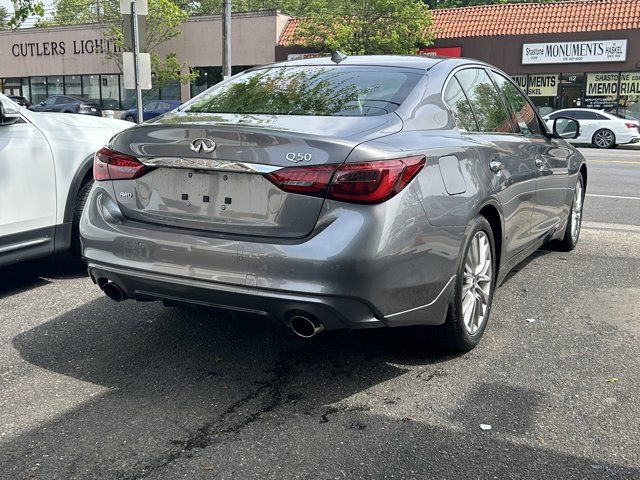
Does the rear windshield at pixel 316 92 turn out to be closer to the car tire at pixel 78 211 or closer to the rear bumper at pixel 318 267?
the rear bumper at pixel 318 267

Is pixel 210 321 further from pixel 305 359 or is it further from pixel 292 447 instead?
pixel 292 447

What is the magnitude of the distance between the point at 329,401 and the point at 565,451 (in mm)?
1079

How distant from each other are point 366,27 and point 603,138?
13.2m

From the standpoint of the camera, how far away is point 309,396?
11.0ft

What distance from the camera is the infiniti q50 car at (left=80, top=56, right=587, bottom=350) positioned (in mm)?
3051

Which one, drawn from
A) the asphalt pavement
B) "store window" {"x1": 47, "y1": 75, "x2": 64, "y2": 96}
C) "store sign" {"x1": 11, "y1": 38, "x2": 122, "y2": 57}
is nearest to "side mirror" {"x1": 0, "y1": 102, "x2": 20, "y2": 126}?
the asphalt pavement

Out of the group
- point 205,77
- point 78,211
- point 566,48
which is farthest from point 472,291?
point 205,77

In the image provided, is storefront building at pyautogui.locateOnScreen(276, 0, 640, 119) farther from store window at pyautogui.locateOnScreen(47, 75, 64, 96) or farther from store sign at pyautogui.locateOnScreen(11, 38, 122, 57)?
store window at pyautogui.locateOnScreen(47, 75, 64, 96)

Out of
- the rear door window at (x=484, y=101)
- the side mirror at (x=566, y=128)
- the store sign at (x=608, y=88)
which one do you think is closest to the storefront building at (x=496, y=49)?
the store sign at (x=608, y=88)

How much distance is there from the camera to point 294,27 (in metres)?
34.5

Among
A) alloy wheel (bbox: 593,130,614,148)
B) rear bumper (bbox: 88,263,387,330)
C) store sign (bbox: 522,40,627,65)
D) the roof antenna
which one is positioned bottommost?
alloy wheel (bbox: 593,130,614,148)

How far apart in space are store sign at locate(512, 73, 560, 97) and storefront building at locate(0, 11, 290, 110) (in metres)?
12.3

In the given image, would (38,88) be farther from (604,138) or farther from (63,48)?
(604,138)

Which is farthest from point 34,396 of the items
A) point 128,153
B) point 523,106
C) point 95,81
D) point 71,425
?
point 95,81
